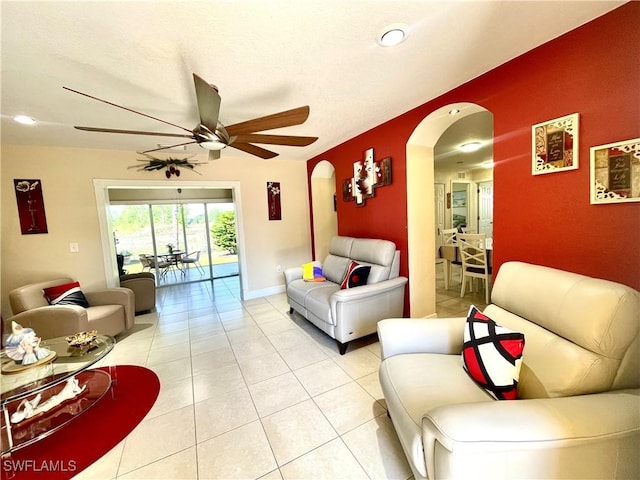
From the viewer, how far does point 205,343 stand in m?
2.89

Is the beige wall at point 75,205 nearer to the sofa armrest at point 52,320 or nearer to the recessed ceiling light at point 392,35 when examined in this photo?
the sofa armrest at point 52,320

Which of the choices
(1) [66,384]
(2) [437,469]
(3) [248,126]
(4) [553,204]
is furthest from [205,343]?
(4) [553,204]

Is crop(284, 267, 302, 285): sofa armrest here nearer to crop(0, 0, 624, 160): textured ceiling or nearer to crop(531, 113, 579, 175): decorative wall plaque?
crop(0, 0, 624, 160): textured ceiling

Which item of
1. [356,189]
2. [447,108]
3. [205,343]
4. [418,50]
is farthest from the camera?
[356,189]

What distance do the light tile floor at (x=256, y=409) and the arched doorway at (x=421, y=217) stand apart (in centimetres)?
61

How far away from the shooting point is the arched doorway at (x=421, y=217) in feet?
9.30

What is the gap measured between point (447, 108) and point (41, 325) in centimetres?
450

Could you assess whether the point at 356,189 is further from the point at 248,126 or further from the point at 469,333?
the point at 469,333

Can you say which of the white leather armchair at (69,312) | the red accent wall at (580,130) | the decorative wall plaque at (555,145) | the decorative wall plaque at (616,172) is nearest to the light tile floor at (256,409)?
the white leather armchair at (69,312)

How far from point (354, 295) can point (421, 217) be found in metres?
1.28

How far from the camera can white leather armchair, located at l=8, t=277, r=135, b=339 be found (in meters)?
2.52

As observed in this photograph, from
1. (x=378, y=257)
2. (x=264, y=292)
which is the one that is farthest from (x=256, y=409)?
(x=264, y=292)

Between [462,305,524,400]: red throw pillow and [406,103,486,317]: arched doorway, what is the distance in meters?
1.57

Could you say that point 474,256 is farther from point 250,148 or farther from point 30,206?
point 30,206
